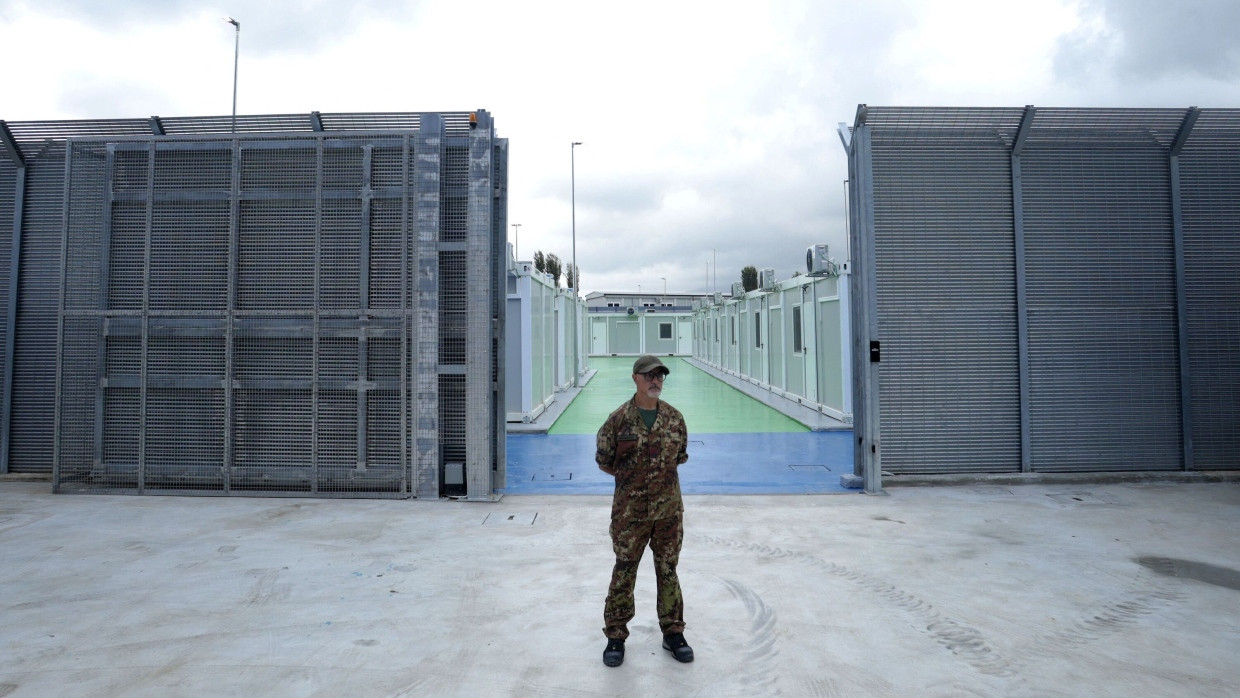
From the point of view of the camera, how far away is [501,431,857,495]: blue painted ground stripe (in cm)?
786

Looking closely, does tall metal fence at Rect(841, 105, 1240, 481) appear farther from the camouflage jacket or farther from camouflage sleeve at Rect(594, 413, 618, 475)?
camouflage sleeve at Rect(594, 413, 618, 475)

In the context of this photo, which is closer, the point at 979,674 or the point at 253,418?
the point at 979,674

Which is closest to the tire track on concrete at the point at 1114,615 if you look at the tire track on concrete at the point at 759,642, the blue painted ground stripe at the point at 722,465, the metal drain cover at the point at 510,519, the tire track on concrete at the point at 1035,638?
the tire track on concrete at the point at 1035,638

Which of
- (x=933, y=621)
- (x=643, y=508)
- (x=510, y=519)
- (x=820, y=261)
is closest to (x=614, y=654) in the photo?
(x=643, y=508)

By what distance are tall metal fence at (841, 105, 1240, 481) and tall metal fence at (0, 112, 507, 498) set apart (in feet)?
15.5

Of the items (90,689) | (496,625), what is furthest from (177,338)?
(496,625)

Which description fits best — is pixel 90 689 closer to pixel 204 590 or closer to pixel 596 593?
pixel 204 590

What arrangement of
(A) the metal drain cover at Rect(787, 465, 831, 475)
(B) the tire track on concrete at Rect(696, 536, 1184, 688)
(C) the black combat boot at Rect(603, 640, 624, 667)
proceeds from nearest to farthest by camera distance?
1. (C) the black combat boot at Rect(603, 640, 624, 667)
2. (B) the tire track on concrete at Rect(696, 536, 1184, 688)
3. (A) the metal drain cover at Rect(787, 465, 831, 475)

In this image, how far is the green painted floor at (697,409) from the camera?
41.9 ft

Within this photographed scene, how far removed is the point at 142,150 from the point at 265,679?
710 centimetres

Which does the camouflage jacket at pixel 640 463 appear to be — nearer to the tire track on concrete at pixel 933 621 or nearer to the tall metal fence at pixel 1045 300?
the tire track on concrete at pixel 933 621

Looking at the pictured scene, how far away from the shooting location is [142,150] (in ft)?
25.3

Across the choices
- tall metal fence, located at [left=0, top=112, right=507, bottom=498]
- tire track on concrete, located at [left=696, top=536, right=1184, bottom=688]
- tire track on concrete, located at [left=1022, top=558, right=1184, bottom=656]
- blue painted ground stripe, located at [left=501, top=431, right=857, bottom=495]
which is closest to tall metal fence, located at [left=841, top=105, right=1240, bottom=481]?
blue painted ground stripe, located at [left=501, top=431, right=857, bottom=495]

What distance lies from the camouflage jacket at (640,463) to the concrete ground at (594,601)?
A: 2.76 feet
